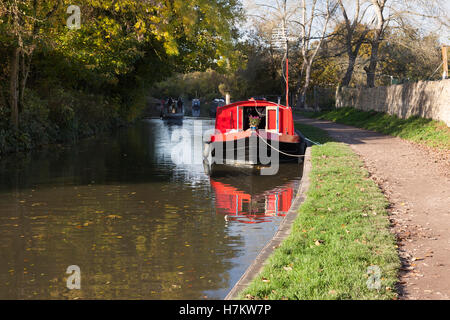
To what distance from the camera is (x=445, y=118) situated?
22.4 meters

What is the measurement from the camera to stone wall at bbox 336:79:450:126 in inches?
911

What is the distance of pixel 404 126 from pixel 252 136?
30.6 feet

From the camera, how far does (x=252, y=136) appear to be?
1917cm

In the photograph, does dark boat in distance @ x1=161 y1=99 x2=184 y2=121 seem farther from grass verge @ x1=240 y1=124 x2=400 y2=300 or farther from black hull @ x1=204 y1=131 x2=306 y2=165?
grass verge @ x1=240 y1=124 x2=400 y2=300

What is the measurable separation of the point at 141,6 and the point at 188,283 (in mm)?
16288

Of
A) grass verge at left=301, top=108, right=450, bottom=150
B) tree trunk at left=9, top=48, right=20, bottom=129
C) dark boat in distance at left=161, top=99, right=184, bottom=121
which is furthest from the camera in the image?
dark boat in distance at left=161, top=99, right=184, bottom=121

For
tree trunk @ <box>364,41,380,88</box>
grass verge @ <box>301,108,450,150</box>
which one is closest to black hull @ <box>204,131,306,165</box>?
grass verge @ <box>301,108,450,150</box>

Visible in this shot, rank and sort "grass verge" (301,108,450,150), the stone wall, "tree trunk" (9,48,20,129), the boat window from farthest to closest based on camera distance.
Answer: the stone wall < the boat window < "tree trunk" (9,48,20,129) < "grass verge" (301,108,450,150)

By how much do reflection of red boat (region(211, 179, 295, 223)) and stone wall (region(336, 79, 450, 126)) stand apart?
10.6 meters

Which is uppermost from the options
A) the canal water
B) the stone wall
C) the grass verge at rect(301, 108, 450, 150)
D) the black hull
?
the stone wall

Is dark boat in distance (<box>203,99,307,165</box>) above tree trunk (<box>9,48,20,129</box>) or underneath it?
underneath

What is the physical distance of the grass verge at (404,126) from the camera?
67.5 feet

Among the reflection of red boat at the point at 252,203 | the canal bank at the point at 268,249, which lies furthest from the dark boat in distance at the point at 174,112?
the canal bank at the point at 268,249
